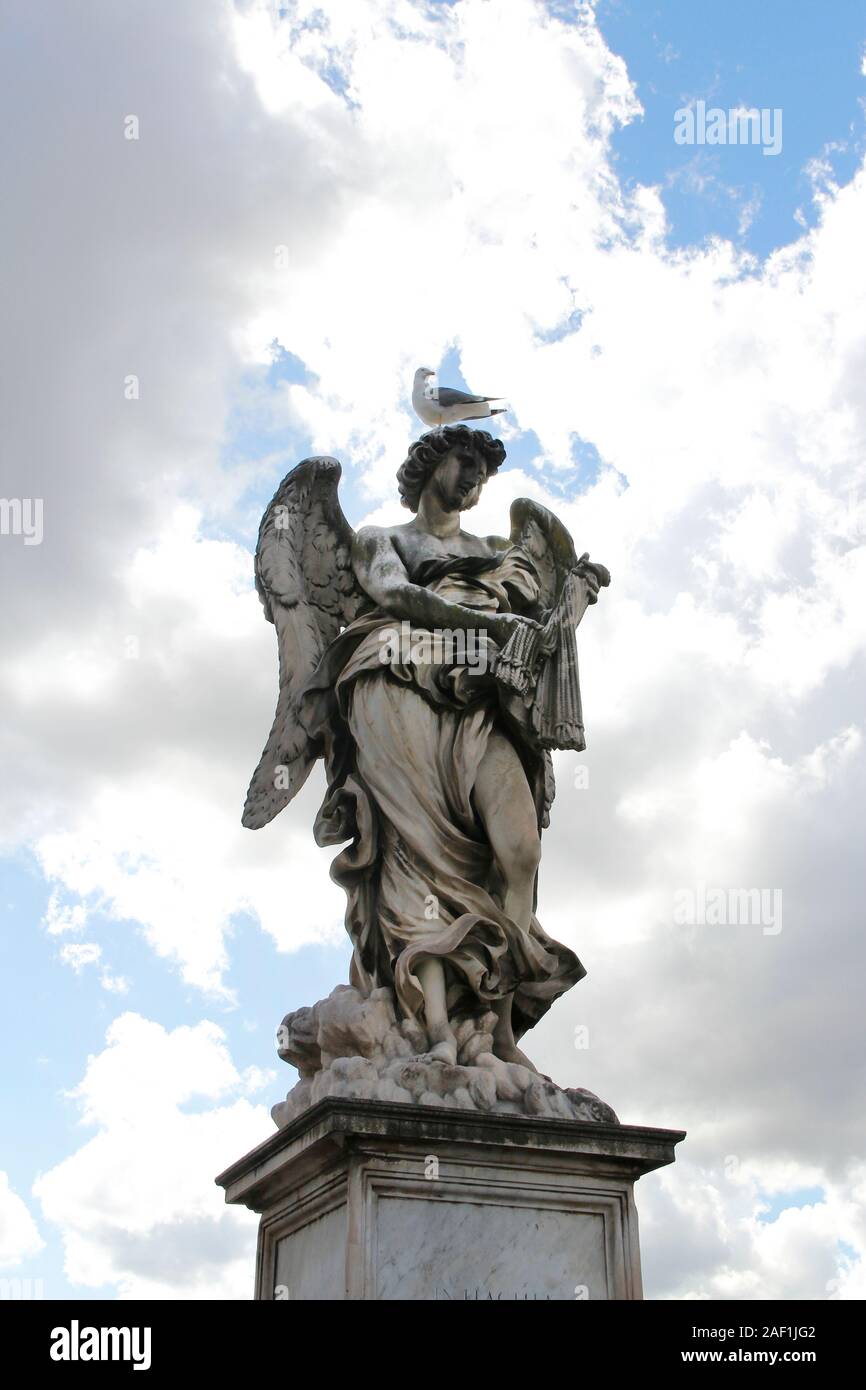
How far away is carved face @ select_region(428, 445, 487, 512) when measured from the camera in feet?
29.7

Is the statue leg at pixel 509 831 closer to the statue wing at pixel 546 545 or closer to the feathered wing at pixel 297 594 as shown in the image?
the feathered wing at pixel 297 594

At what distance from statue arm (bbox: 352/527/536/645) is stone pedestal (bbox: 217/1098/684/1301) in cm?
271

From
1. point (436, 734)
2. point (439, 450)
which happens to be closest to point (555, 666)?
point (436, 734)

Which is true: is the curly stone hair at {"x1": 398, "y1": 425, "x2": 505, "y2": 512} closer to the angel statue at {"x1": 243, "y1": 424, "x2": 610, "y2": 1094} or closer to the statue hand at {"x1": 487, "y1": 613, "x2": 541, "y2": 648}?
the angel statue at {"x1": 243, "y1": 424, "x2": 610, "y2": 1094}

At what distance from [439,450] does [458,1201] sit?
14.3ft

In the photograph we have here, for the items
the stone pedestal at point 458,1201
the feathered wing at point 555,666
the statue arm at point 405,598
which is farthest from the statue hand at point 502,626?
the stone pedestal at point 458,1201

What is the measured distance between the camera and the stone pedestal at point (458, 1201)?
6.48 metres

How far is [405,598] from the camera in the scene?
845cm

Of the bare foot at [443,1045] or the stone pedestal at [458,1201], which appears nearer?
the stone pedestal at [458,1201]

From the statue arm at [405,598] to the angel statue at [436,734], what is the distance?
0.04 ft

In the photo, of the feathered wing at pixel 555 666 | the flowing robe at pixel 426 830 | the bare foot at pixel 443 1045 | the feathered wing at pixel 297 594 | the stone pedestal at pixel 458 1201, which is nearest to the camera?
the stone pedestal at pixel 458 1201
